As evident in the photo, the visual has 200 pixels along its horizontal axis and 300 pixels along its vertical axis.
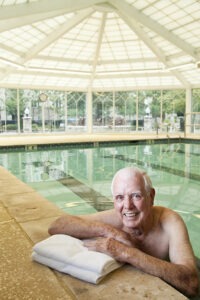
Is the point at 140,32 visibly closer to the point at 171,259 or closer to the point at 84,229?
the point at 84,229

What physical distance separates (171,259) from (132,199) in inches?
15.7

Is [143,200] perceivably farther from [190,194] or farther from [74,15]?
[74,15]

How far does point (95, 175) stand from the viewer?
737 centimetres

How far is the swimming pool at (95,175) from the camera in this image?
196 inches

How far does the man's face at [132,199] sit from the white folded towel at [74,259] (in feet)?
0.87

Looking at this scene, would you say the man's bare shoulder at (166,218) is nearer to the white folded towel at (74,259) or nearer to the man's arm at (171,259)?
the man's arm at (171,259)

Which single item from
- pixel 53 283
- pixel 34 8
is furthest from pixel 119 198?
pixel 34 8

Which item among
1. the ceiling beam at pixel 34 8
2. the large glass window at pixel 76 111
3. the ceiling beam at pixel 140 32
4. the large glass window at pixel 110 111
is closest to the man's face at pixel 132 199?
the ceiling beam at pixel 34 8

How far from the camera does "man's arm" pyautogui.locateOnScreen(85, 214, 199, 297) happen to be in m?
1.50

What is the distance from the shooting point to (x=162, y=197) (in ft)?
17.9

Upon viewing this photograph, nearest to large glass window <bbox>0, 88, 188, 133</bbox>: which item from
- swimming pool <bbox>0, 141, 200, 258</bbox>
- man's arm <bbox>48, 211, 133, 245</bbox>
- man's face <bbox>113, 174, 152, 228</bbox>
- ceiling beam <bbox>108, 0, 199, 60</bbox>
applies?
swimming pool <bbox>0, 141, 200, 258</bbox>

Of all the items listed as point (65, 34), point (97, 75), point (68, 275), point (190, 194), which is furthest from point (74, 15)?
point (68, 275)

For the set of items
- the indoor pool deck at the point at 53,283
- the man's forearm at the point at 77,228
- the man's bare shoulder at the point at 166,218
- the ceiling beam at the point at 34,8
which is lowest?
the indoor pool deck at the point at 53,283

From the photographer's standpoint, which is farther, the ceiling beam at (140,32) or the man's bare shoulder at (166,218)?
the ceiling beam at (140,32)
